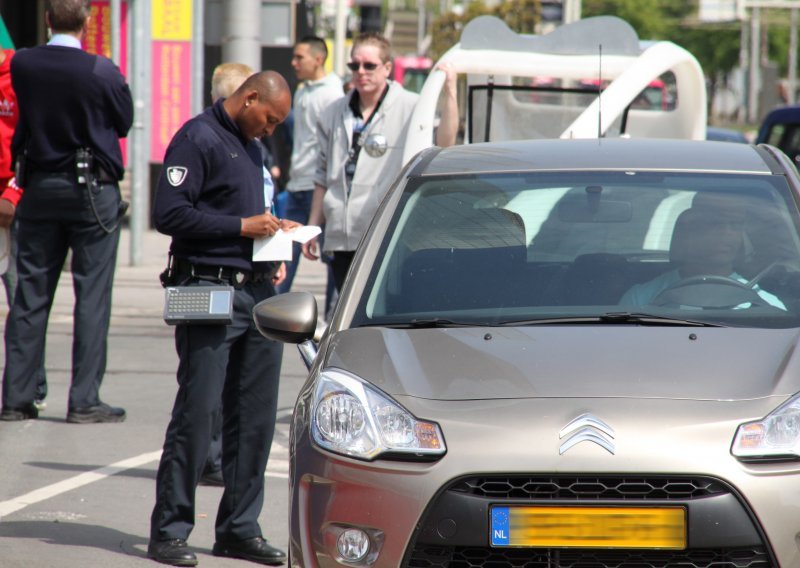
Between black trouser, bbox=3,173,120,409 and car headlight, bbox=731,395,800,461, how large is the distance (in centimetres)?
463

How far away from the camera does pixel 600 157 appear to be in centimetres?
493

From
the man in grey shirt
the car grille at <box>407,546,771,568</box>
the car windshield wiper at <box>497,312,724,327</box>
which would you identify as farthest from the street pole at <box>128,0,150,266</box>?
the car grille at <box>407,546,771,568</box>

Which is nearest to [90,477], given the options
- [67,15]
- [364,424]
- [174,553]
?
[174,553]

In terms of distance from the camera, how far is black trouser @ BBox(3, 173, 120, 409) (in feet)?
24.2

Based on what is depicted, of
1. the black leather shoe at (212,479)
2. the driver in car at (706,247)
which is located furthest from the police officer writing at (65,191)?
the driver in car at (706,247)

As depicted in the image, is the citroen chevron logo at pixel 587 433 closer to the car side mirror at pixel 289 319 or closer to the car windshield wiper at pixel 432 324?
the car windshield wiper at pixel 432 324

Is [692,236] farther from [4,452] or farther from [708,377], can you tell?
[4,452]

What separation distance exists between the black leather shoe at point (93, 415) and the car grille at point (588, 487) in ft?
14.9

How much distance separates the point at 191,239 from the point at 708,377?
2238 mm

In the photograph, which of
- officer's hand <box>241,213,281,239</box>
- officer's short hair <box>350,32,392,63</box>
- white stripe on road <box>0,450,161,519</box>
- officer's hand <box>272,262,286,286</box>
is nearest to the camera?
officer's hand <box>241,213,281,239</box>

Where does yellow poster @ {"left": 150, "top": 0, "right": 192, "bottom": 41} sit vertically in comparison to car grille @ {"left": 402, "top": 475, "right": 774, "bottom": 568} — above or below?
above

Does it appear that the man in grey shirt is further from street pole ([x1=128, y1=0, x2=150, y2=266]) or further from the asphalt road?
street pole ([x1=128, y1=0, x2=150, y2=266])

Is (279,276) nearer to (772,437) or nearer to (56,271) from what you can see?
(56,271)

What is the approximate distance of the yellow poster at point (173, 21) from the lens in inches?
653
